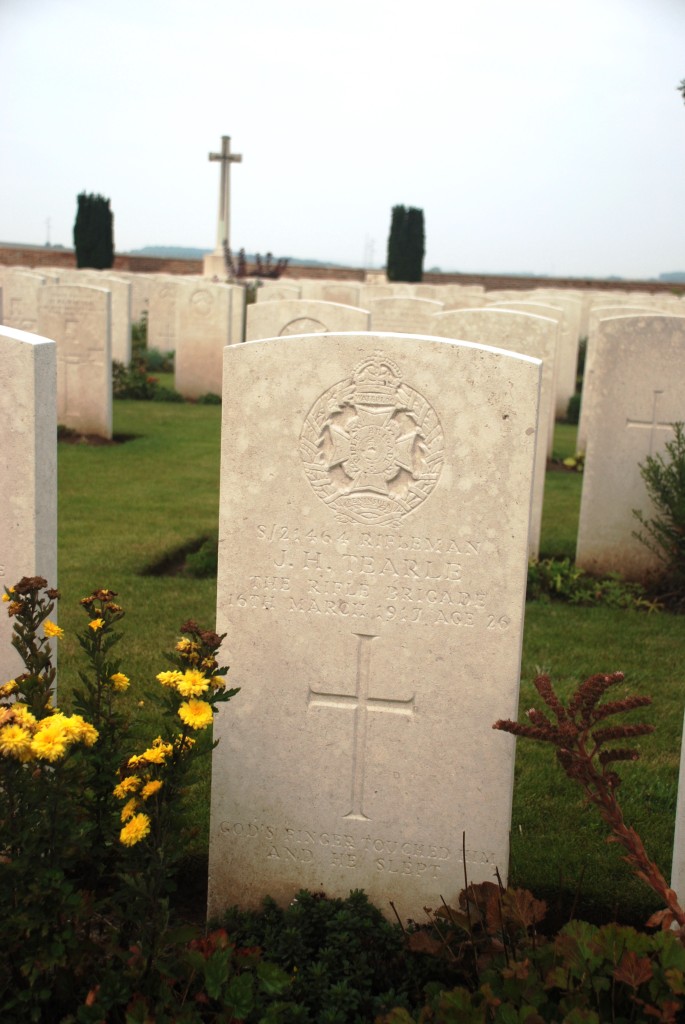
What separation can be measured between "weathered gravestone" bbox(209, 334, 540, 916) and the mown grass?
43cm

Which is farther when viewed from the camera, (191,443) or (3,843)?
(191,443)

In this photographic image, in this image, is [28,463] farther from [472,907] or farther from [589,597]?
[589,597]

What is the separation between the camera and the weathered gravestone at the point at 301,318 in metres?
9.41

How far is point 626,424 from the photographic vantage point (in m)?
6.44

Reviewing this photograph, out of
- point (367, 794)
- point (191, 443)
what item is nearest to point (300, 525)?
point (367, 794)

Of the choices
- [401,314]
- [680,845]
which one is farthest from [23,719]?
[401,314]

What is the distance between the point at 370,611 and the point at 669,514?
378 centimetres

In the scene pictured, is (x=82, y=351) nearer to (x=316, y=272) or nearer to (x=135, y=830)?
(x=135, y=830)

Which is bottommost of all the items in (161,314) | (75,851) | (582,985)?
(582,985)

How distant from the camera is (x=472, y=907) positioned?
3043mm

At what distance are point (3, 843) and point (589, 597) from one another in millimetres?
4494

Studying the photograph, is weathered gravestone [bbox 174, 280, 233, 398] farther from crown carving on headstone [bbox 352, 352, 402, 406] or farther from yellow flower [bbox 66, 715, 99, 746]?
yellow flower [bbox 66, 715, 99, 746]

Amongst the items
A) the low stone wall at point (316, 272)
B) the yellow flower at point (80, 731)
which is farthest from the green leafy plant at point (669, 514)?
the low stone wall at point (316, 272)

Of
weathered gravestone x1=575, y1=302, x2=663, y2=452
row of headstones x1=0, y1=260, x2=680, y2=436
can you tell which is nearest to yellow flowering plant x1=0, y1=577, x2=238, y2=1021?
weathered gravestone x1=575, y1=302, x2=663, y2=452
